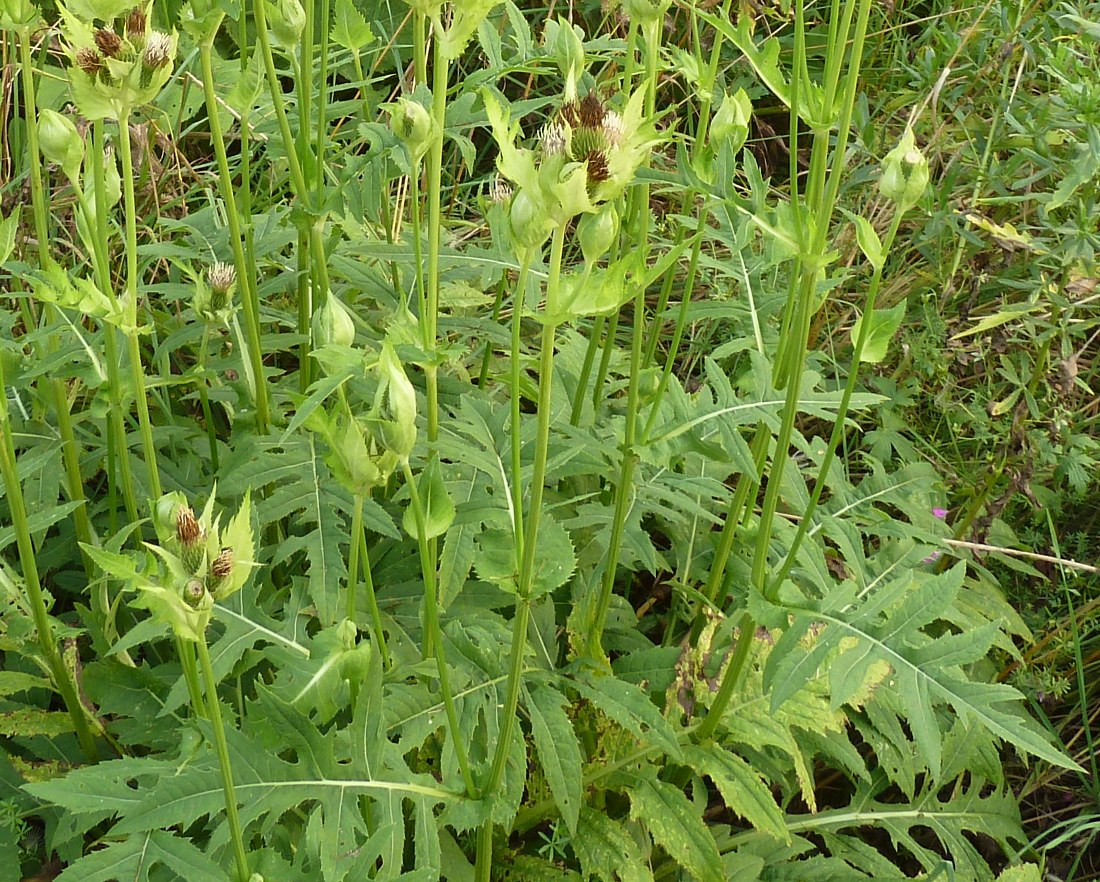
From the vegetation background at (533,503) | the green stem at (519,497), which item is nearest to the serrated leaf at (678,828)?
the vegetation background at (533,503)

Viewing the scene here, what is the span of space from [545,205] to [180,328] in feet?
3.95

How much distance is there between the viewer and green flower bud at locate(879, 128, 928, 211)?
1.24 m

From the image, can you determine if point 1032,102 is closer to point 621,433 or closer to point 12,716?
point 621,433

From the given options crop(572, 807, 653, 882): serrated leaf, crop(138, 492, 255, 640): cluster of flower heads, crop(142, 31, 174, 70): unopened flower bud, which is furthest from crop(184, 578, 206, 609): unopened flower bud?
crop(572, 807, 653, 882): serrated leaf

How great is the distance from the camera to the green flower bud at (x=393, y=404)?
0.98 meters

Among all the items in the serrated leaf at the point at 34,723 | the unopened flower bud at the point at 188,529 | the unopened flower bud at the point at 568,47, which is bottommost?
the serrated leaf at the point at 34,723

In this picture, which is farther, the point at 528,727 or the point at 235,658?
the point at 528,727

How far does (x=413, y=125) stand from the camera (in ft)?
3.86

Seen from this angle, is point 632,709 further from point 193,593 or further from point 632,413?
point 193,593

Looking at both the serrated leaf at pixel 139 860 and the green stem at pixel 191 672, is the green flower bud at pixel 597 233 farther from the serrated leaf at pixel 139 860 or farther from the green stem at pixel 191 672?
the serrated leaf at pixel 139 860

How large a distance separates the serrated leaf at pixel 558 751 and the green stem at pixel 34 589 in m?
0.66

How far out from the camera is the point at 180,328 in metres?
1.91

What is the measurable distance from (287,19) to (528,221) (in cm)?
70

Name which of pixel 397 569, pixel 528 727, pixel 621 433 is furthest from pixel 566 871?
pixel 621 433
